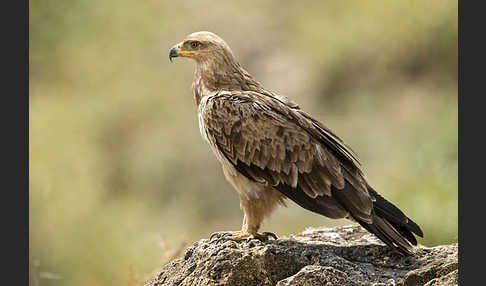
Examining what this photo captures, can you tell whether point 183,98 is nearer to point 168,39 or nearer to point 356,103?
point 168,39

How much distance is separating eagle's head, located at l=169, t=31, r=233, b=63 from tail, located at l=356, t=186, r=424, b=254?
1775 millimetres

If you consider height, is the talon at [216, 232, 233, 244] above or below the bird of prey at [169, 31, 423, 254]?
below

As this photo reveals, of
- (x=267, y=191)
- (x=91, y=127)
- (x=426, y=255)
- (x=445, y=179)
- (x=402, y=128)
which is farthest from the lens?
(x=91, y=127)

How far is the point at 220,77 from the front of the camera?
6.71 m

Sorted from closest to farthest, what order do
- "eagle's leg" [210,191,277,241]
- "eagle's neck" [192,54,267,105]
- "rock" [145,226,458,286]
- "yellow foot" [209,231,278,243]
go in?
"rock" [145,226,458,286]
"yellow foot" [209,231,278,243]
"eagle's leg" [210,191,277,241]
"eagle's neck" [192,54,267,105]

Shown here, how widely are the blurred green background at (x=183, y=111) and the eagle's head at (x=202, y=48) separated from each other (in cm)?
375

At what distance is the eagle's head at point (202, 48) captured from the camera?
266 inches

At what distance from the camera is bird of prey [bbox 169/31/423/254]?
236 inches

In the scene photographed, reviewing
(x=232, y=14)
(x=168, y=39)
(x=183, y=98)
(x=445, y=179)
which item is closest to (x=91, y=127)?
(x=183, y=98)

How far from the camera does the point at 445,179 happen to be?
12289 millimetres

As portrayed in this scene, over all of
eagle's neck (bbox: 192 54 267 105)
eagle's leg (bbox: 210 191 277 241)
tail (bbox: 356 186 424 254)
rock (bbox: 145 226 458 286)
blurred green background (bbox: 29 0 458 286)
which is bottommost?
rock (bbox: 145 226 458 286)

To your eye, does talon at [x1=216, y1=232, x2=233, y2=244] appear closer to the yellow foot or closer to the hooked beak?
the yellow foot

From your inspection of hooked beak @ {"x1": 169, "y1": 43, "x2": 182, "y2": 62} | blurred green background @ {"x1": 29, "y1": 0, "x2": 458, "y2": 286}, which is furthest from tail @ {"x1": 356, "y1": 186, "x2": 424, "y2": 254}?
blurred green background @ {"x1": 29, "y1": 0, "x2": 458, "y2": 286}

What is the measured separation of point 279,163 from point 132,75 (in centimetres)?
1233
